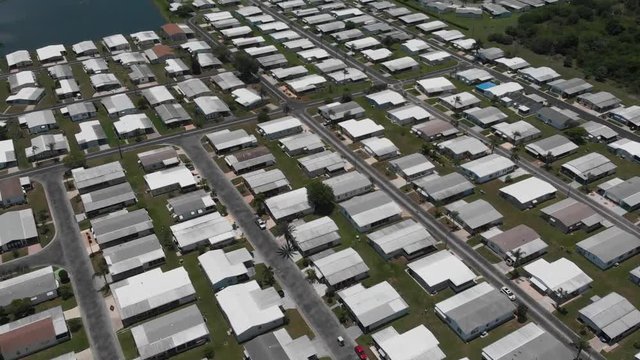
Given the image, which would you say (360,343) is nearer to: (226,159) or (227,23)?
(226,159)

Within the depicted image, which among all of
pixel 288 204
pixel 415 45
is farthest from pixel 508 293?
pixel 415 45

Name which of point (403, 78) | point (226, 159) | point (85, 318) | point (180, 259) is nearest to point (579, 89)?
point (403, 78)

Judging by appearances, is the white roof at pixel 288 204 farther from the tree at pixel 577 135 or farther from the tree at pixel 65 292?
the tree at pixel 577 135

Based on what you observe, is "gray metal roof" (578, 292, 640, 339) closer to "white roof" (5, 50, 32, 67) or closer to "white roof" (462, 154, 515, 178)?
"white roof" (462, 154, 515, 178)

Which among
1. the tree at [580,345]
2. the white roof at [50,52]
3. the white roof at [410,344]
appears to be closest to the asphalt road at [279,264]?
the white roof at [410,344]

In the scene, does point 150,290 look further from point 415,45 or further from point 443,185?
point 415,45

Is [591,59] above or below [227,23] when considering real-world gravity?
below
